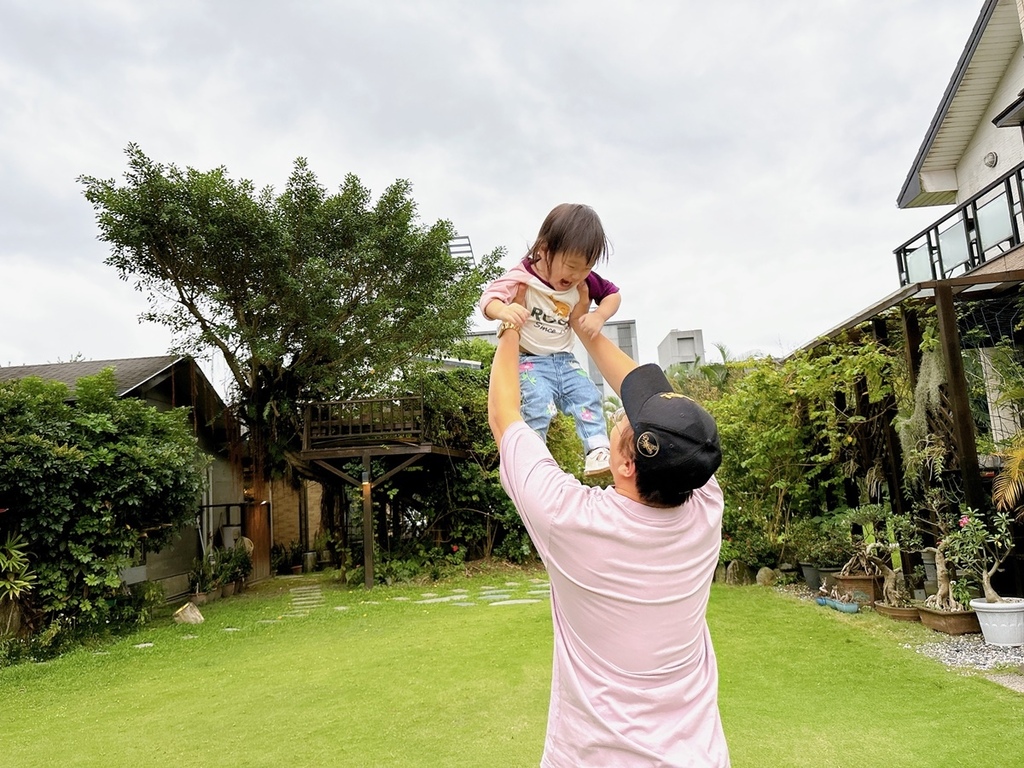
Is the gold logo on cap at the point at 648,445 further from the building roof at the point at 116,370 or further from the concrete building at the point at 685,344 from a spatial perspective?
the concrete building at the point at 685,344

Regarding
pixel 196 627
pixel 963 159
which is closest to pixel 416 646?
pixel 196 627

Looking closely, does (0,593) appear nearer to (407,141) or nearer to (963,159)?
(407,141)

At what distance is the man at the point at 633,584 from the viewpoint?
42.7 inches

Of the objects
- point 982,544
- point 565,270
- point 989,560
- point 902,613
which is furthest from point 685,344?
point 565,270

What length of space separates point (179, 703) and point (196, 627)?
3675 millimetres

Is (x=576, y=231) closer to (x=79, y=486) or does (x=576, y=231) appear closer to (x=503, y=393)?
(x=503, y=393)

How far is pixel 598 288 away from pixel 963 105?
38.3ft

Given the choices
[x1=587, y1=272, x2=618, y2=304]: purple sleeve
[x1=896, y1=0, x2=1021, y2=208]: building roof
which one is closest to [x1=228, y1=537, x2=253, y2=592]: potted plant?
[x1=587, y1=272, x2=618, y2=304]: purple sleeve

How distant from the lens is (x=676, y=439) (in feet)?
3.54

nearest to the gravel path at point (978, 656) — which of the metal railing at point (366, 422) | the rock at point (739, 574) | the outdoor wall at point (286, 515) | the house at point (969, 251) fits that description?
the house at point (969, 251)

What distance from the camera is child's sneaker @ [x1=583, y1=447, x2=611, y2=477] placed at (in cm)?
186

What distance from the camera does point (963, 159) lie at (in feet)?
37.5

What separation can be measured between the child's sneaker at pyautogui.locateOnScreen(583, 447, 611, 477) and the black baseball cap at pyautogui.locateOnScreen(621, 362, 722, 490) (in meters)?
0.72

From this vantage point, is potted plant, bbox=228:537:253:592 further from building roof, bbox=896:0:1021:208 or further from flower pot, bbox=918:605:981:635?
building roof, bbox=896:0:1021:208
